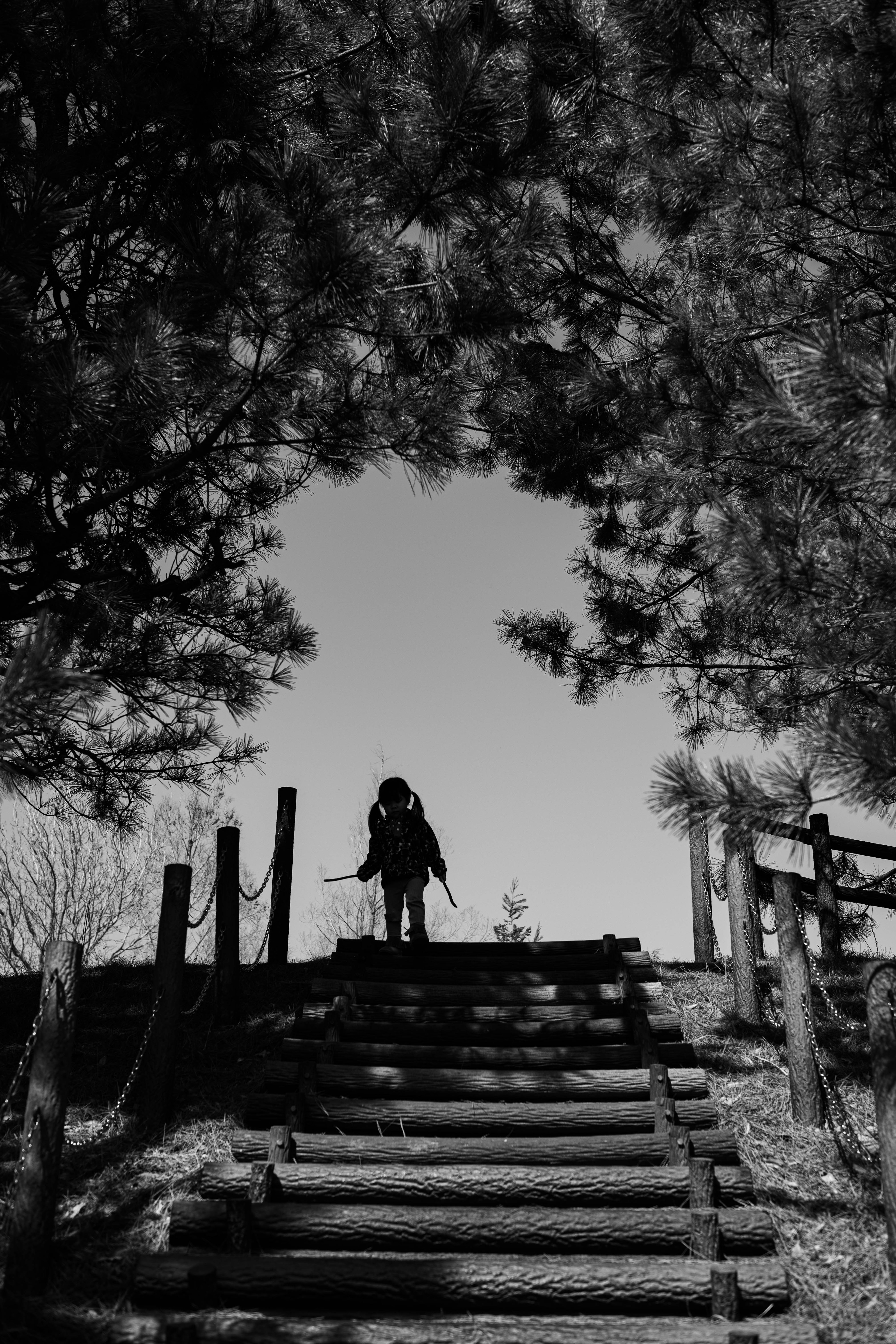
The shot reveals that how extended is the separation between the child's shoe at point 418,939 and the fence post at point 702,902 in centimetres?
268

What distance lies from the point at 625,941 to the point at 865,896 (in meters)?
2.84

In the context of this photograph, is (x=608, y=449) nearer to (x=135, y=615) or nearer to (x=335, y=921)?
(x=135, y=615)

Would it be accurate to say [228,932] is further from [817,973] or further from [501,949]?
[817,973]

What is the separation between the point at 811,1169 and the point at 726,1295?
4.77 feet

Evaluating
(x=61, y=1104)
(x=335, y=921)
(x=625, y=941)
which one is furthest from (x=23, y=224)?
(x=335, y=921)

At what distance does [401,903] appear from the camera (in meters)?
8.70

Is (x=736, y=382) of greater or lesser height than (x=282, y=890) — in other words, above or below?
above

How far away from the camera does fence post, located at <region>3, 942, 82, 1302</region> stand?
15.0 ft

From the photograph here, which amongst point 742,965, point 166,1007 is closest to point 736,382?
point 742,965

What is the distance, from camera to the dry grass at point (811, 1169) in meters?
4.47

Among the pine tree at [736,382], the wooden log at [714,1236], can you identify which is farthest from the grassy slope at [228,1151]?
the pine tree at [736,382]

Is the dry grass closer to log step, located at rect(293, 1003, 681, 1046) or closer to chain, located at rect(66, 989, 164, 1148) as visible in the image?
log step, located at rect(293, 1003, 681, 1046)

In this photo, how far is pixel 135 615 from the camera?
7.01 m

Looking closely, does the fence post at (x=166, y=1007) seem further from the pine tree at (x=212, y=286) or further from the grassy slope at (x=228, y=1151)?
the pine tree at (x=212, y=286)
